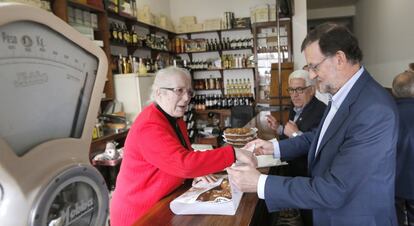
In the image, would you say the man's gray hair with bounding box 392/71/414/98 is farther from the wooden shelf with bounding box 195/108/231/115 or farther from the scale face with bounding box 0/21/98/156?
the wooden shelf with bounding box 195/108/231/115

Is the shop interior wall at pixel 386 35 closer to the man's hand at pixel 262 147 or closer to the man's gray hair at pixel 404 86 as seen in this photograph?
the man's gray hair at pixel 404 86

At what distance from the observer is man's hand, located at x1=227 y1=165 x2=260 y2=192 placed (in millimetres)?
1278

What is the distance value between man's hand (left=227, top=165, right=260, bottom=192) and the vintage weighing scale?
72cm

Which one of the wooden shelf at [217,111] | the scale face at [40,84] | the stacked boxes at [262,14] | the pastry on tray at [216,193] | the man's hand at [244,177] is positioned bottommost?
the wooden shelf at [217,111]

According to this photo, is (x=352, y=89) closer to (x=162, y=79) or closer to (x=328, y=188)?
(x=328, y=188)

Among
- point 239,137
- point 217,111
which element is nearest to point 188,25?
point 217,111

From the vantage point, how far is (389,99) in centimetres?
119

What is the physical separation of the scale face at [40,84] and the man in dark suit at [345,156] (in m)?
0.85

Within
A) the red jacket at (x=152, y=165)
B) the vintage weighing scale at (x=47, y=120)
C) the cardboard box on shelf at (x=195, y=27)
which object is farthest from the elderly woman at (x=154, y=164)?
the cardboard box on shelf at (x=195, y=27)

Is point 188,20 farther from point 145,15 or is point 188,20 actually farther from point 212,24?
point 145,15

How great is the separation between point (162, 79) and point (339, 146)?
898 mm

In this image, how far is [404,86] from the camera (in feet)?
6.64

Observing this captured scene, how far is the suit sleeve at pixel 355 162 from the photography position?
111cm

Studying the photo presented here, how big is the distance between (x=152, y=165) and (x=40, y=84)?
37.1 inches
